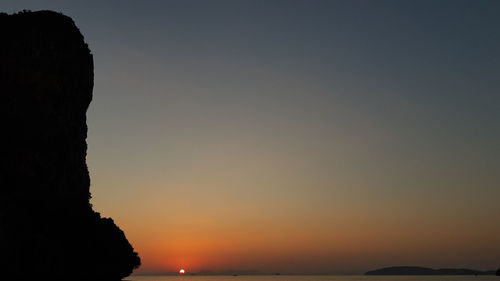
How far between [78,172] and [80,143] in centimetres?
338

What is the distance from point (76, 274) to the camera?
150 feet

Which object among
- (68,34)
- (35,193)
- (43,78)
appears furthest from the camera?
(68,34)

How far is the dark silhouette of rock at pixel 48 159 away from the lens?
4326 centimetres

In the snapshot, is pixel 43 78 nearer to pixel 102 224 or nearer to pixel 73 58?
pixel 73 58

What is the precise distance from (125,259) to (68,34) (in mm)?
23644

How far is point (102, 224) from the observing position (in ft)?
170

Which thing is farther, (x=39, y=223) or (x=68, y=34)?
(x=68, y=34)

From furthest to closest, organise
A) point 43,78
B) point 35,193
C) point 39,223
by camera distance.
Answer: point 43,78
point 35,193
point 39,223

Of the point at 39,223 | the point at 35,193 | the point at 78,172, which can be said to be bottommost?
the point at 39,223

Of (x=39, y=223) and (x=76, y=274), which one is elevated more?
(x=39, y=223)

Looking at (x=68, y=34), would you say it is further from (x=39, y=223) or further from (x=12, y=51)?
(x=39, y=223)

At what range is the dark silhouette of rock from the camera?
43259mm

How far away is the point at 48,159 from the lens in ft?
167

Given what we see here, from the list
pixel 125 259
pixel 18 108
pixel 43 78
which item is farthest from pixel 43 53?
pixel 125 259
